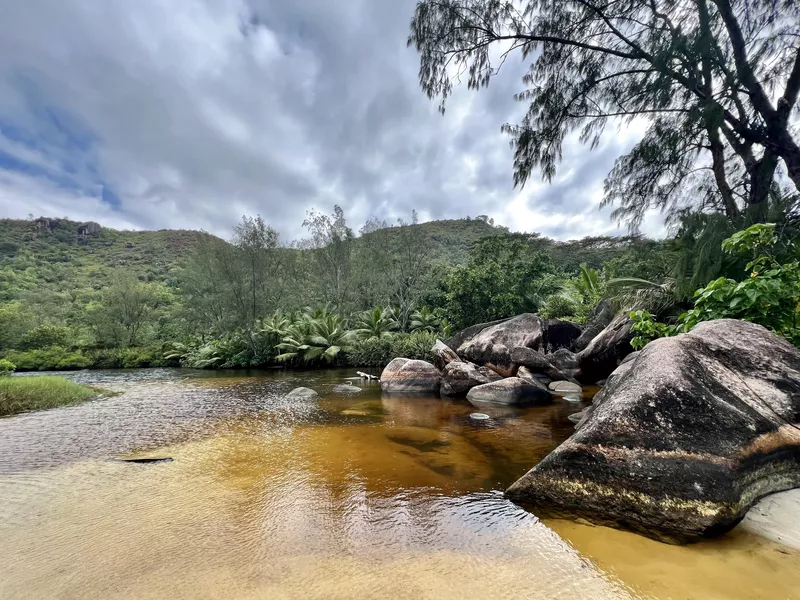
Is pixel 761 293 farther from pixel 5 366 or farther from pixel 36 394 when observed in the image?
pixel 5 366

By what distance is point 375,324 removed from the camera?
83.9 ft

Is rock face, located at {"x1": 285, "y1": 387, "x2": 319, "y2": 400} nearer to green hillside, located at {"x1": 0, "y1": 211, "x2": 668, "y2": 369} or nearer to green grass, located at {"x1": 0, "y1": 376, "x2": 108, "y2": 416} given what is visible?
green grass, located at {"x1": 0, "y1": 376, "x2": 108, "y2": 416}

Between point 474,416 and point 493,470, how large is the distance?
312 centimetres

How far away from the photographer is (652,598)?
2.23 metres

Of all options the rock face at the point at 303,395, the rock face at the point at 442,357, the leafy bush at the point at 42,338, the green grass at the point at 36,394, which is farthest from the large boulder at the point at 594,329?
the leafy bush at the point at 42,338

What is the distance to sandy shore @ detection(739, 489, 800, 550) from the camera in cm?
274

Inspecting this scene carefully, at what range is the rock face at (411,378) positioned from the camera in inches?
439

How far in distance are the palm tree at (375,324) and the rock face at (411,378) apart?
39.6 feet

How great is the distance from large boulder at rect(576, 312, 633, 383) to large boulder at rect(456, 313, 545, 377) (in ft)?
5.47

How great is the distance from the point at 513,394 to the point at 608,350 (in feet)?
11.0

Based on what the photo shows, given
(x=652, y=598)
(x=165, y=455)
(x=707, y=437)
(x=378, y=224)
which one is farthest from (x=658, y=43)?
(x=378, y=224)

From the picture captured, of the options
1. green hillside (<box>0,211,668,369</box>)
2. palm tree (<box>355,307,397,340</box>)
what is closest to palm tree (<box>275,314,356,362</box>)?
green hillside (<box>0,211,668,369</box>)

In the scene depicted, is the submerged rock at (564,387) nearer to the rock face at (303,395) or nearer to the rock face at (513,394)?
the rock face at (513,394)

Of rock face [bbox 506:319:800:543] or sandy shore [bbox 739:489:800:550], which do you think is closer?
sandy shore [bbox 739:489:800:550]
